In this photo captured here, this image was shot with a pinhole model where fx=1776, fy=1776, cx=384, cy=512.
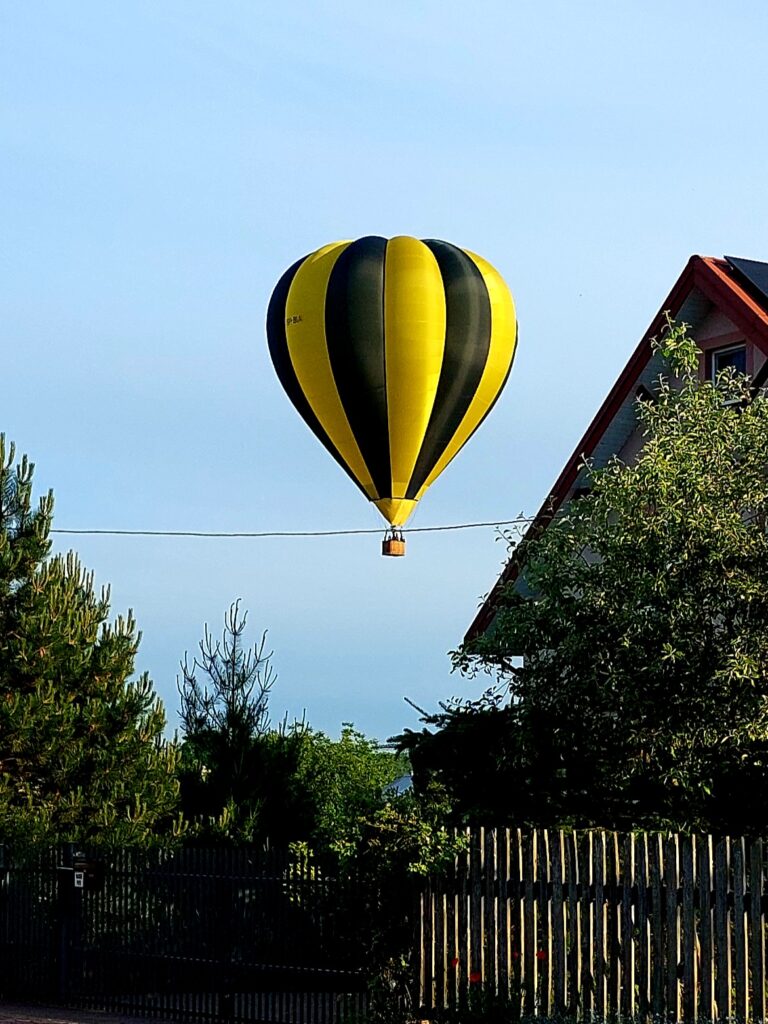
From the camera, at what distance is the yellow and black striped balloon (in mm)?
23688

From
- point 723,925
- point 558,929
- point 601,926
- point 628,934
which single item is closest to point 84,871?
point 558,929

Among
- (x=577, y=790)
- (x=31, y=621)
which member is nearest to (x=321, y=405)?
(x=31, y=621)

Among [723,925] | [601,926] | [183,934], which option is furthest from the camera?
[183,934]

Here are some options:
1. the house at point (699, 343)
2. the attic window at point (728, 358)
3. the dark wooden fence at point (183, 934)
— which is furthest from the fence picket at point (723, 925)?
the attic window at point (728, 358)

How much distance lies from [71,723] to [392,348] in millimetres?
7556

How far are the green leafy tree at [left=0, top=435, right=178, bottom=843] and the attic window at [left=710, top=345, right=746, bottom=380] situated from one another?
378 inches

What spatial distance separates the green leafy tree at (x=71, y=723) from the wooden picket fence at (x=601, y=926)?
9851 millimetres

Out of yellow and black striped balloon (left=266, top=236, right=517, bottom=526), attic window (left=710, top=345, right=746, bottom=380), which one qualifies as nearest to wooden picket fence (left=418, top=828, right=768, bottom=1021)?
yellow and black striped balloon (left=266, top=236, right=517, bottom=526)

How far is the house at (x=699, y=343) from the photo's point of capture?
991 inches

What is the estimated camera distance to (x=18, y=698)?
85.0 ft

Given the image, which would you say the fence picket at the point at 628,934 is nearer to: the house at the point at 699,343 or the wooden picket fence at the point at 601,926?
the wooden picket fence at the point at 601,926

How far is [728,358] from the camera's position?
26.4 m

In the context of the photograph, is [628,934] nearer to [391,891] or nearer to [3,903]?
[391,891]

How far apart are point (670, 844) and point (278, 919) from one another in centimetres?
520
